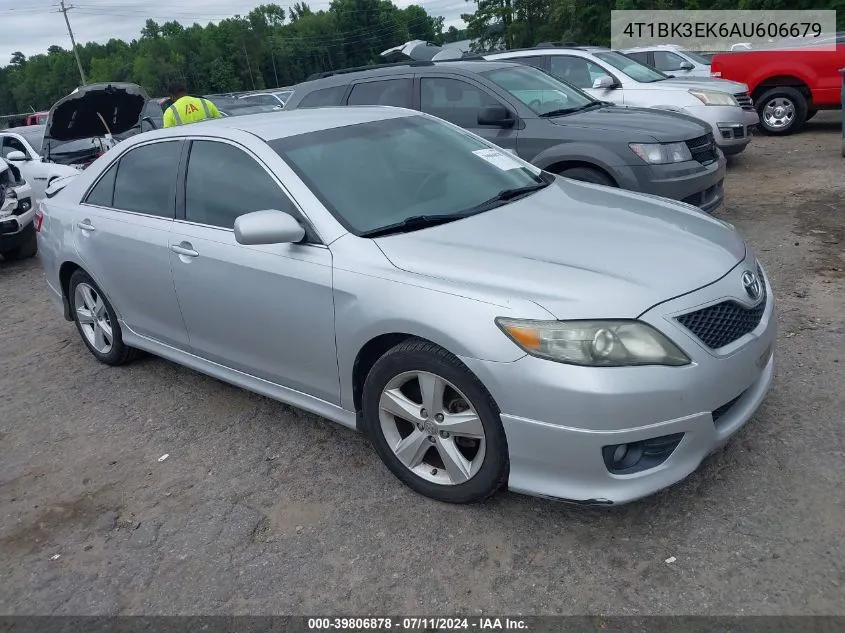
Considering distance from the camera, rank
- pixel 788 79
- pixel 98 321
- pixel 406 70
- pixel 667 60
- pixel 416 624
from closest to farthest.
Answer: pixel 416 624
pixel 98 321
pixel 406 70
pixel 788 79
pixel 667 60

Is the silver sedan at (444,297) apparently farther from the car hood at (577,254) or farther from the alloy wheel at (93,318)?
the alloy wheel at (93,318)

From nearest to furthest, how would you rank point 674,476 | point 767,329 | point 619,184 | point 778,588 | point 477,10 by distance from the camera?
point 778,588
point 674,476
point 767,329
point 619,184
point 477,10

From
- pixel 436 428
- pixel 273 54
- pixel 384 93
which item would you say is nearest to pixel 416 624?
pixel 436 428

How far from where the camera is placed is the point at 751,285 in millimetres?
3070

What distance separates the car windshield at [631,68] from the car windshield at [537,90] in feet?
9.18

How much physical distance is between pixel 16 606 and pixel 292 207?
78.9 inches

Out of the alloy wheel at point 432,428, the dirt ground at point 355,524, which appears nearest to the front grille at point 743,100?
the dirt ground at point 355,524

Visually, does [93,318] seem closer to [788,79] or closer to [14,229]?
[14,229]

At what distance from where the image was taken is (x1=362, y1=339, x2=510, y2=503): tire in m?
2.84

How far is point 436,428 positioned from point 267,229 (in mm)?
1136

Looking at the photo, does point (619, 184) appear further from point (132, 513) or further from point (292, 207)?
point (132, 513)

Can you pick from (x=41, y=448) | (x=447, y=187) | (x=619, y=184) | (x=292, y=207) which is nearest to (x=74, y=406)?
(x=41, y=448)

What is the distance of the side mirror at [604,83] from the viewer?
30.1 ft

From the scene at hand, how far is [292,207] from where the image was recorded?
11.2 ft
